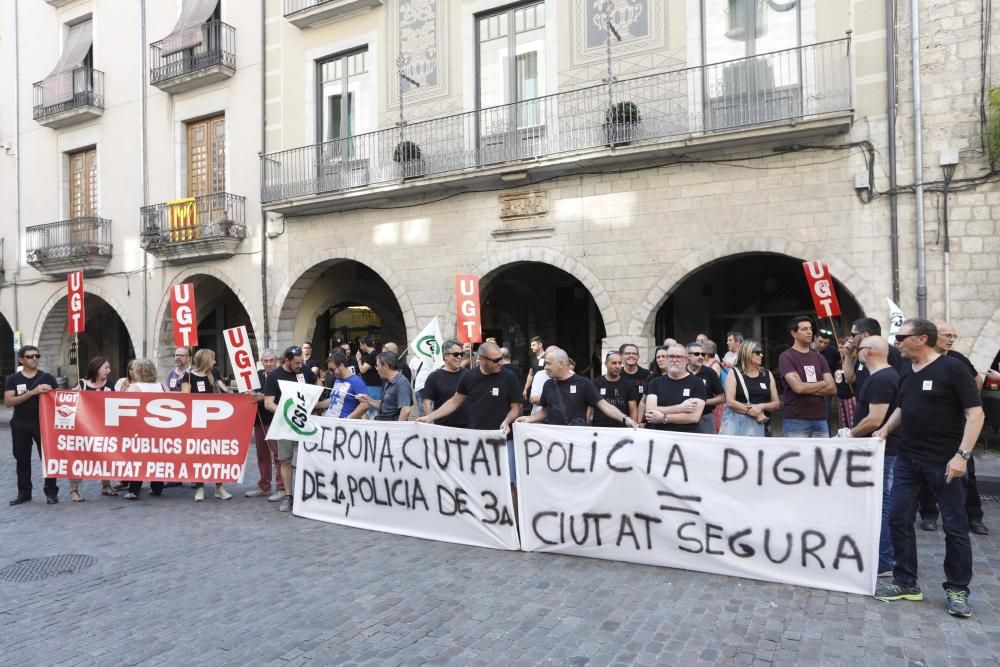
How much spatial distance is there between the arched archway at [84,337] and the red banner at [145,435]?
1123cm

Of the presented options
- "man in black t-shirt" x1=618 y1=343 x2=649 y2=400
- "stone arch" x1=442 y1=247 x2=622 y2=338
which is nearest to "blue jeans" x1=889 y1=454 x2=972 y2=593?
"man in black t-shirt" x1=618 y1=343 x2=649 y2=400

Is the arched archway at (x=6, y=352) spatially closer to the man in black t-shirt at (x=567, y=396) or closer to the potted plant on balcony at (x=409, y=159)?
the potted plant on balcony at (x=409, y=159)

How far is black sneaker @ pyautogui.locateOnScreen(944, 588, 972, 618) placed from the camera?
4531 millimetres

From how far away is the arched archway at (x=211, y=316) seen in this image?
1803 centimetres

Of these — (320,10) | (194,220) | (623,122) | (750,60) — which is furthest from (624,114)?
(194,220)

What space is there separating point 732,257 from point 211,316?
50.4 ft

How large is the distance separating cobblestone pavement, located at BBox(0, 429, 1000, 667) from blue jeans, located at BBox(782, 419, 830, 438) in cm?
119

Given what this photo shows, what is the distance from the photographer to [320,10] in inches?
601

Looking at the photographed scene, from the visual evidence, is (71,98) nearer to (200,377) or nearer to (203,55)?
(203,55)

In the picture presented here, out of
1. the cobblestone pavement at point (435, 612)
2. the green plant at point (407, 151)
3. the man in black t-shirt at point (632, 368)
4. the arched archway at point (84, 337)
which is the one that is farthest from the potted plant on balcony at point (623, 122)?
the arched archway at point (84, 337)

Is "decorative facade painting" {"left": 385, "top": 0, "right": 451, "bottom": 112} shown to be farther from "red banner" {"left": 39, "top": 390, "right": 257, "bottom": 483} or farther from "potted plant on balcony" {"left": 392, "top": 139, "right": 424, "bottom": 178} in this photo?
"red banner" {"left": 39, "top": 390, "right": 257, "bottom": 483}

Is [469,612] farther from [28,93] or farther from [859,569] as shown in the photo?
[28,93]

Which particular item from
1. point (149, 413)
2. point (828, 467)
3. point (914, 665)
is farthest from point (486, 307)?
point (914, 665)

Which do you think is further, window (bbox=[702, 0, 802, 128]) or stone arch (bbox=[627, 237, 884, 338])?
window (bbox=[702, 0, 802, 128])
